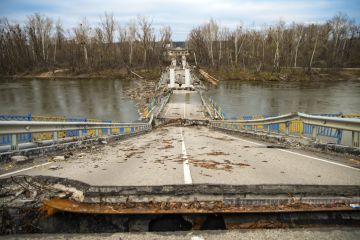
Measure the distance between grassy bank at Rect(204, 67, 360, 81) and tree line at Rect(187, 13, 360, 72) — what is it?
14.6 feet

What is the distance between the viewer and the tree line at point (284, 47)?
81500mm

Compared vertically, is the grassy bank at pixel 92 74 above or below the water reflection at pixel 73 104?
above

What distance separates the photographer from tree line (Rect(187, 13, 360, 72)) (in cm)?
8150

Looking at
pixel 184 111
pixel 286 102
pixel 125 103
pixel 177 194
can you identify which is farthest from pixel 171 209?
pixel 286 102

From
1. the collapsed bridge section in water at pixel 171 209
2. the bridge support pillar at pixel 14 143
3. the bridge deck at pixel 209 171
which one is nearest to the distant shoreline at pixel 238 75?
the bridge deck at pixel 209 171

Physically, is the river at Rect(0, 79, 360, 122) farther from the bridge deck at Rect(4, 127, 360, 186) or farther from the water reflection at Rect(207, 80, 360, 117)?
the bridge deck at Rect(4, 127, 360, 186)

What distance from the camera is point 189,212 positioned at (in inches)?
121

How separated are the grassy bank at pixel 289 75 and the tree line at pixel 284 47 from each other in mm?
4436

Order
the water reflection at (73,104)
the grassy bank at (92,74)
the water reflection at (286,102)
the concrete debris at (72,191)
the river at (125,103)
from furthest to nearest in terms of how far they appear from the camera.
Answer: the grassy bank at (92,74)
the water reflection at (286,102)
the river at (125,103)
the water reflection at (73,104)
the concrete debris at (72,191)

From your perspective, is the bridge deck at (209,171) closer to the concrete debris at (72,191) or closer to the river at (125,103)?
the concrete debris at (72,191)

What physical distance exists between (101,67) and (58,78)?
1335 cm

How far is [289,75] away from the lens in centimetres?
7075

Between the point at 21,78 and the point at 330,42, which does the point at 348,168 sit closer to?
the point at 21,78

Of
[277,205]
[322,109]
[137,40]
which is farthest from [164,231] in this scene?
[137,40]
